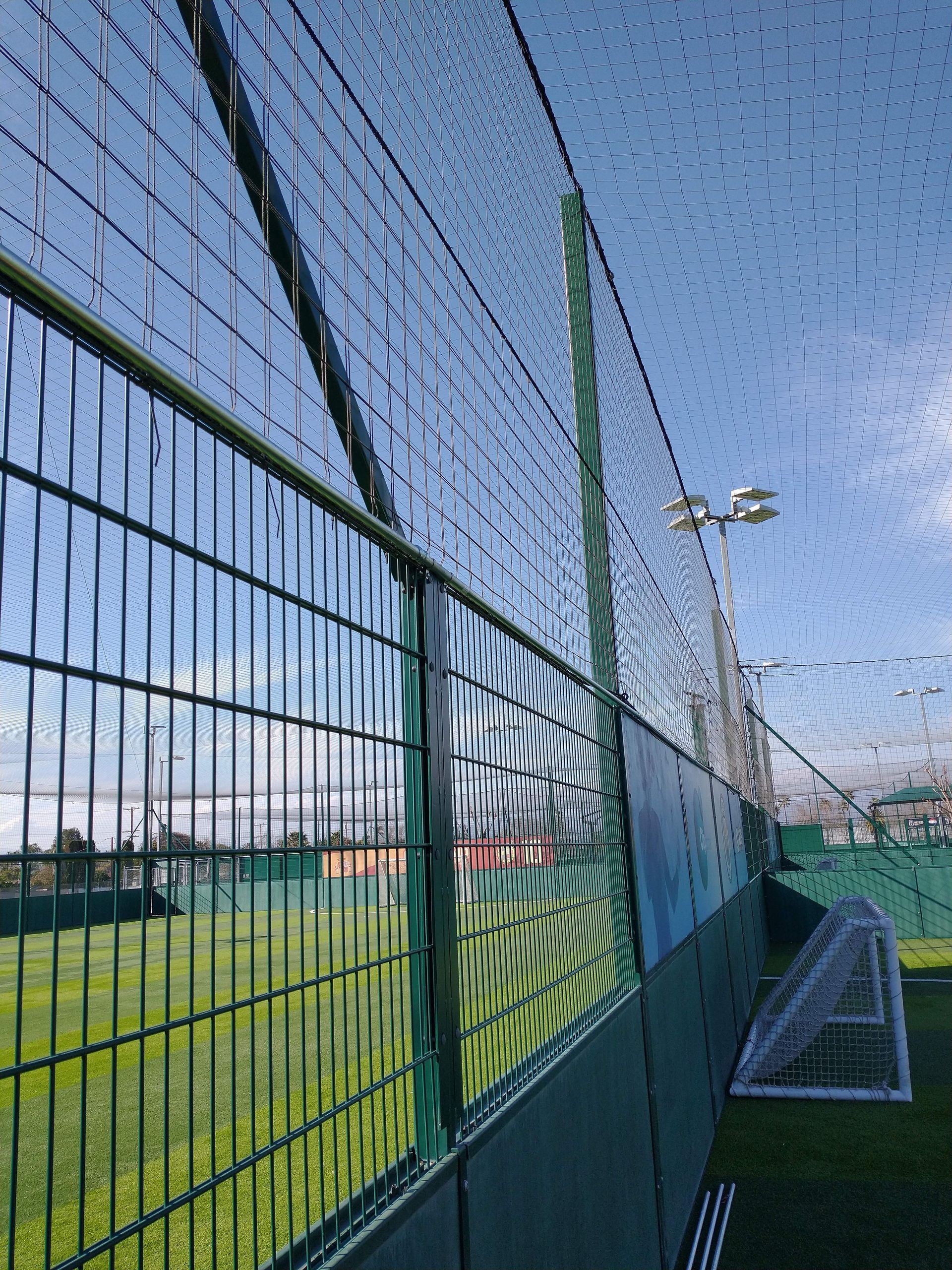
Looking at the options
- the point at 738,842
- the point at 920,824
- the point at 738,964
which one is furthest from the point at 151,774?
the point at 920,824

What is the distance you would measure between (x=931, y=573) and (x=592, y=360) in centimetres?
1593

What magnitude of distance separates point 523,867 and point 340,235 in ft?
6.05

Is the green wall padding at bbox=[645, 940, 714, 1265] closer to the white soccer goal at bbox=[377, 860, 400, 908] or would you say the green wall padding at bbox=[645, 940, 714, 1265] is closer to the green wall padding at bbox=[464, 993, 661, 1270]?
the green wall padding at bbox=[464, 993, 661, 1270]

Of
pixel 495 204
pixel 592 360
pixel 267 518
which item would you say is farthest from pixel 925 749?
pixel 267 518

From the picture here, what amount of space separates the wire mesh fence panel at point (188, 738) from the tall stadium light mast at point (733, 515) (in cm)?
1629

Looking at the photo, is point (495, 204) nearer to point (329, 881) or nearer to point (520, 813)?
point (520, 813)

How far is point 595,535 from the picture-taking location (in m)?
4.81

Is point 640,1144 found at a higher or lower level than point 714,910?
lower

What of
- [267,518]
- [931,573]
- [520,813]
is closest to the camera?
[267,518]

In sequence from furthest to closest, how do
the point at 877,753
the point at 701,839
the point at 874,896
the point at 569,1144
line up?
the point at 877,753 → the point at 874,896 → the point at 701,839 → the point at 569,1144

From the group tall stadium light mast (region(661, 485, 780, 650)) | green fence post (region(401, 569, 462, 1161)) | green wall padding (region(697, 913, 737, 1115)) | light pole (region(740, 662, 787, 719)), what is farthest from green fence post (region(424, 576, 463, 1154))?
light pole (region(740, 662, 787, 719))

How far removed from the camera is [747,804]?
14844 millimetres

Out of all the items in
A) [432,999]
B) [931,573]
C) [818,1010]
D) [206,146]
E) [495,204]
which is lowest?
[818,1010]

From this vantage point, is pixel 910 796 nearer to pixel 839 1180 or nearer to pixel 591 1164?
pixel 839 1180
